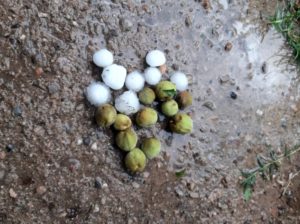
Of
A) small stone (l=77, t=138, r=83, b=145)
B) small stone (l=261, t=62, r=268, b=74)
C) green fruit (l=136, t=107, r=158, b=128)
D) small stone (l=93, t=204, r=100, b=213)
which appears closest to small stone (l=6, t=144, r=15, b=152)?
small stone (l=77, t=138, r=83, b=145)

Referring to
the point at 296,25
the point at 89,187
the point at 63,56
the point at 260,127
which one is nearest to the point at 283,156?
the point at 260,127

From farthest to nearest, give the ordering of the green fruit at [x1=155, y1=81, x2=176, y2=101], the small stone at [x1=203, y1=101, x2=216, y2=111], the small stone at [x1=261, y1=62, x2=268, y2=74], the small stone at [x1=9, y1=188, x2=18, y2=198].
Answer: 1. the small stone at [x1=261, y1=62, x2=268, y2=74]
2. the small stone at [x1=203, y1=101, x2=216, y2=111]
3. the green fruit at [x1=155, y1=81, x2=176, y2=101]
4. the small stone at [x1=9, y1=188, x2=18, y2=198]

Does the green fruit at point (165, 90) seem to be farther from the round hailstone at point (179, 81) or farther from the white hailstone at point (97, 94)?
the white hailstone at point (97, 94)

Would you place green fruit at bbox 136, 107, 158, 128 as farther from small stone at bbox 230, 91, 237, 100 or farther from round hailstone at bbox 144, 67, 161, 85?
small stone at bbox 230, 91, 237, 100

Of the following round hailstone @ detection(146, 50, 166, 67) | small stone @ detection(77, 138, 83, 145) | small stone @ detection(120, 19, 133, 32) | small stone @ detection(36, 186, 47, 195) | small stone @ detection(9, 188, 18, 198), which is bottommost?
small stone @ detection(9, 188, 18, 198)

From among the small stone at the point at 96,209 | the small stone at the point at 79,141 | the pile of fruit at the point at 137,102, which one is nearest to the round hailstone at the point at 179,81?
the pile of fruit at the point at 137,102

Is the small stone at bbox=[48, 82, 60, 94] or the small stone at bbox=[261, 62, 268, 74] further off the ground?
the small stone at bbox=[261, 62, 268, 74]

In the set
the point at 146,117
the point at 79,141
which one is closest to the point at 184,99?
the point at 146,117
